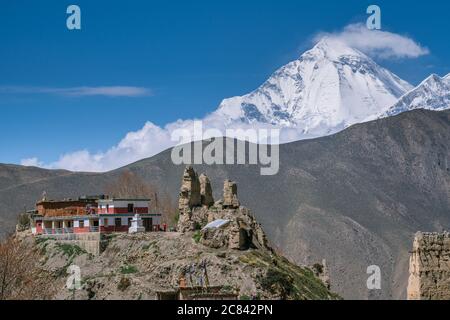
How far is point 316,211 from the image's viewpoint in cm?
19988

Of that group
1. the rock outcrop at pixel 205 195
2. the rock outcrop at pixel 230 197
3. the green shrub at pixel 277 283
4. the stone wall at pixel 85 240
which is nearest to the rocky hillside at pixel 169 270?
the green shrub at pixel 277 283

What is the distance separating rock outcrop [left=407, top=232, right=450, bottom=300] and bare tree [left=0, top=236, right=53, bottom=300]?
1018 inches

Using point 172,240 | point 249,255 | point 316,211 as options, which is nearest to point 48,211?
point 172,240

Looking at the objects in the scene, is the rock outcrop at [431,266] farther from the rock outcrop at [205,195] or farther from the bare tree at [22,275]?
the rock outcrop at [205,195]

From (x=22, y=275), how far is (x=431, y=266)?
109ft

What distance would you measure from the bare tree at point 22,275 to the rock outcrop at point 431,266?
25849 millimetres

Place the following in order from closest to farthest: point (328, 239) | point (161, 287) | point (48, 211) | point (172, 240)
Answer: point (161, 287)
point (172, 240)
point (48, 211)
point (328, 239)

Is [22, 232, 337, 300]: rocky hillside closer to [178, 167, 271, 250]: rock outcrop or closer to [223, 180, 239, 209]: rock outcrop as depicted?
[178, 167, 271, 250]: rock outcrop

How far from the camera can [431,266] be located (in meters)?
38.5

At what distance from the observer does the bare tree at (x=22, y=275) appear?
59.2 m

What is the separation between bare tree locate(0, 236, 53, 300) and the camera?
5925 cm

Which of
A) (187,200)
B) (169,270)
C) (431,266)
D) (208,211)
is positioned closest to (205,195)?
(208,211)
